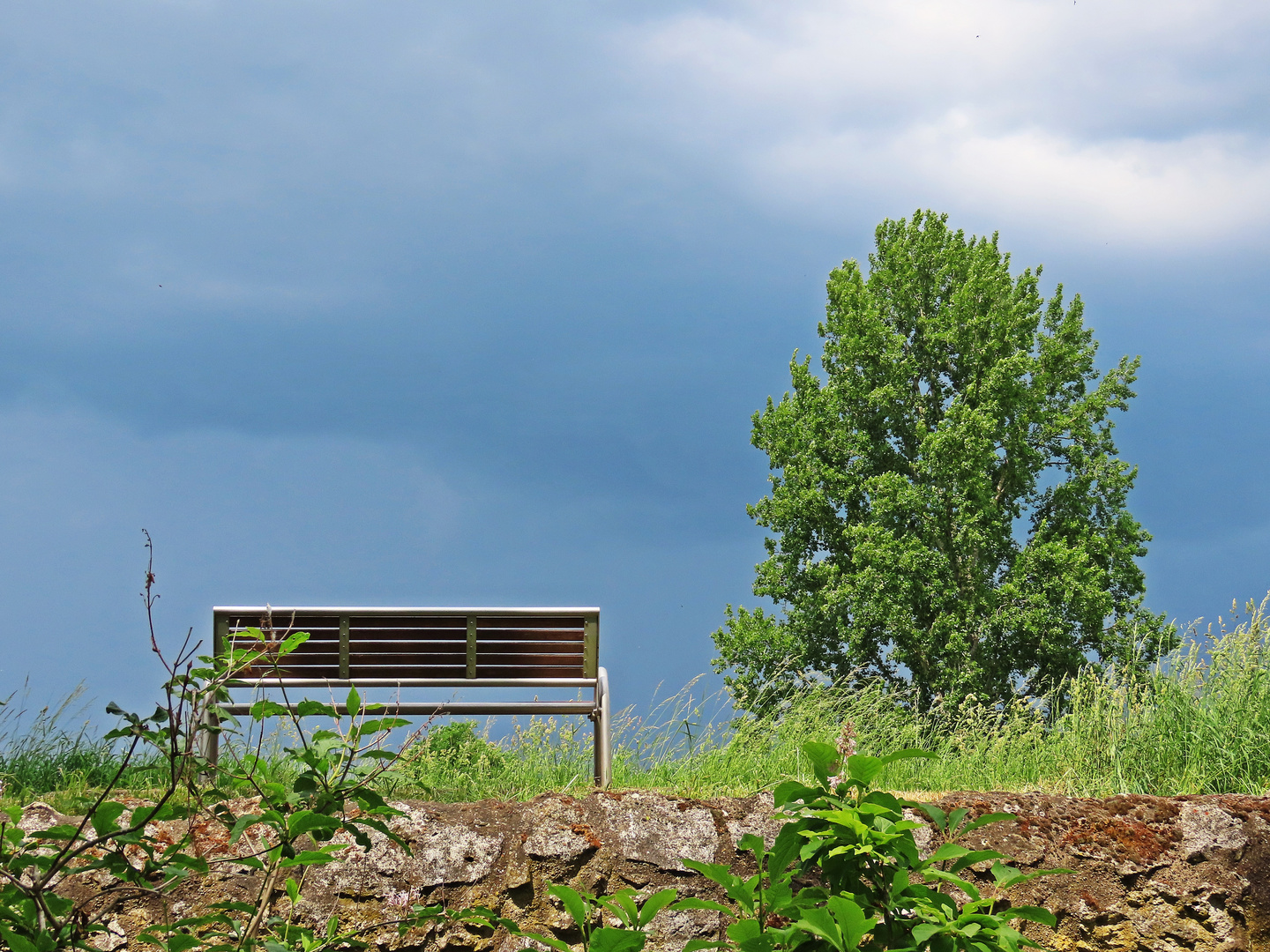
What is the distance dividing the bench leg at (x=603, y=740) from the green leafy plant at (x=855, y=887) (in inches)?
112

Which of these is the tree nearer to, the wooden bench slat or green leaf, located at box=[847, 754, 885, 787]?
the wooden bench slat

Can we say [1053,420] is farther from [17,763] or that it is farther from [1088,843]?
[17,763]

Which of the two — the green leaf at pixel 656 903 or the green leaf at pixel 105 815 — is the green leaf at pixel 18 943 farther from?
the green leaf at pixel 656 903

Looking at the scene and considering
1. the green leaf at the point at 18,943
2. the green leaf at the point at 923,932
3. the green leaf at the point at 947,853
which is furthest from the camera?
the green leaf at the point at 947,853

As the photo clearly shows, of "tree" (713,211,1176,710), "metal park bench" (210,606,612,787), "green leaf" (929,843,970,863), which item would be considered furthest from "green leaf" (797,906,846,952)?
"tree" (713,211,1176,710)

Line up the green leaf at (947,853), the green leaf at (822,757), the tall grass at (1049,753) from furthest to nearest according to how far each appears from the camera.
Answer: the tall grass at (1049,753), the green leaf at (822,757), the green leaf at (947,853)

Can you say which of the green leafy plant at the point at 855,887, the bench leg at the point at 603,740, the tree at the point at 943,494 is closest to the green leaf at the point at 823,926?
the green leafy plant at the point at 855,887

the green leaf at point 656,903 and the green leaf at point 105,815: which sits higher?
the green leaf at point 105,815

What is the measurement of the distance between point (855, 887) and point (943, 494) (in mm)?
13664

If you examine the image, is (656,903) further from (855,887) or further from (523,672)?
(523,672)

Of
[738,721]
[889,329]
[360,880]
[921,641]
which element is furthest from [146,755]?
[889,329]

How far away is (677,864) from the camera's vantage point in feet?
10.3

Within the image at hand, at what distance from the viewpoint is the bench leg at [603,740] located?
516 centimetres

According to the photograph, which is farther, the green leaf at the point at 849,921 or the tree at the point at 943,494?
the tree at the point at 943,494
